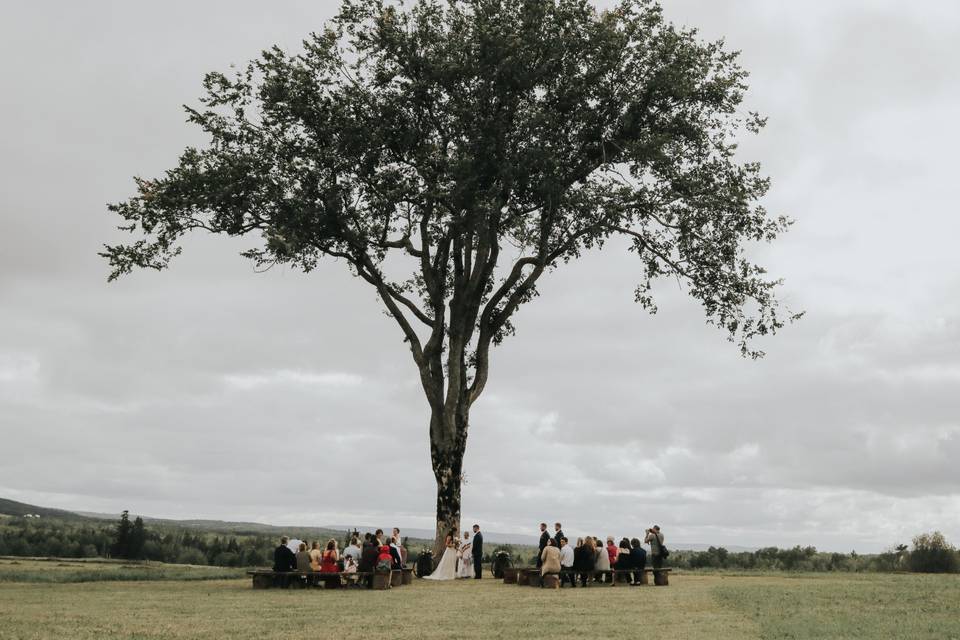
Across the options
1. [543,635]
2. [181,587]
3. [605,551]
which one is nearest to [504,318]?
[605,551]

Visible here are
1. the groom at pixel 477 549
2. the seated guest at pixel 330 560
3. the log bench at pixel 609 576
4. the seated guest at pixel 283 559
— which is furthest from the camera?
the groom at pixel 477 549

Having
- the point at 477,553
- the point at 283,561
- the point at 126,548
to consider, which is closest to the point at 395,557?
the point at 477,553

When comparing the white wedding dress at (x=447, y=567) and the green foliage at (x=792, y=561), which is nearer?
the white wedding dress at (x=447, y=567)

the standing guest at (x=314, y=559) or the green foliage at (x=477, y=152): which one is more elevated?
the green foliage at (x=477, y=152)

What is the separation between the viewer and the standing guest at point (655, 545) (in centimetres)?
3266

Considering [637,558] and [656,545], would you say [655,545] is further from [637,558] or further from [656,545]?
[637,558]

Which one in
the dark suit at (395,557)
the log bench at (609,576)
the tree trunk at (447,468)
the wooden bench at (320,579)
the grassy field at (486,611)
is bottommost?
the grassy field at (486,611)

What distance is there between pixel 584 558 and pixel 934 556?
19.5 metres

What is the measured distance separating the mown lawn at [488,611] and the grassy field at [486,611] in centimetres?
3

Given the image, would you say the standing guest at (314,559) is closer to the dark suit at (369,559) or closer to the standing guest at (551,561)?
the dark suit at (369,559)

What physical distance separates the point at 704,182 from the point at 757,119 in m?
3.22

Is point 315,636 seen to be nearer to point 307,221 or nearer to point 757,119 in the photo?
point 307,221

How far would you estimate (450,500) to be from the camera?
3334 cm

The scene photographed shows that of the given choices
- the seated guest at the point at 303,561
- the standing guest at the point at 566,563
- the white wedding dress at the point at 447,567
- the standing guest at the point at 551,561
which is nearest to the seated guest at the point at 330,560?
the seated guest at the point at 303,561
